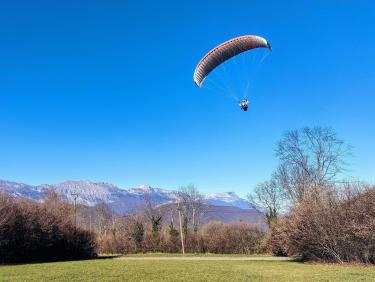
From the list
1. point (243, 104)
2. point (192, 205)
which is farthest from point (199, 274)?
point (192, 205)

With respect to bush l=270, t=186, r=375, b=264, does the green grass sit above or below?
below

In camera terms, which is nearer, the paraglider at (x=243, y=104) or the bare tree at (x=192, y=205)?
the paraglider at (x=243, y=104)

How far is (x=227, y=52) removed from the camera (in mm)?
25266

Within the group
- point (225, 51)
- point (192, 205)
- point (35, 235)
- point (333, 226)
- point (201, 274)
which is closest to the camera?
point (201, 274)

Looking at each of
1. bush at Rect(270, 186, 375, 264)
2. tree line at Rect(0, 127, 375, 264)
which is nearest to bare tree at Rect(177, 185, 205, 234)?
tree line at Rect(0, 127, 375, 264)

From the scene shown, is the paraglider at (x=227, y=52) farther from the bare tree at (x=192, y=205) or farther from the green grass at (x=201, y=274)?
the bare tree at (x=192, y=205)

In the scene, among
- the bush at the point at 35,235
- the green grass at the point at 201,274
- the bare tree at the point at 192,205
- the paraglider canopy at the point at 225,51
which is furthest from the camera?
the bare tree at the point at 192,205

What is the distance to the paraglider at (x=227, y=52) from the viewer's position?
24.1 m

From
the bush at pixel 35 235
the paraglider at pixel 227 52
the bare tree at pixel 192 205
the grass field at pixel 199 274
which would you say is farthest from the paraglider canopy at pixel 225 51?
the bare tree at pixel 192 205

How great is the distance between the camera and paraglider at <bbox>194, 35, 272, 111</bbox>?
79.2 ft

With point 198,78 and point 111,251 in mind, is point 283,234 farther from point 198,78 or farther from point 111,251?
point 111,251

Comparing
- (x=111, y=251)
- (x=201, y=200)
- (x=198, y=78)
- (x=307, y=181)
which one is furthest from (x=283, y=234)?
(x=201, y=200)

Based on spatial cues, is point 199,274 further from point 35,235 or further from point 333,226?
point 35,235

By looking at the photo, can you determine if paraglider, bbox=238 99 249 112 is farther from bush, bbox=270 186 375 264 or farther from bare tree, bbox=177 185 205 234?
bare tree, bbox=177 185 205 234
